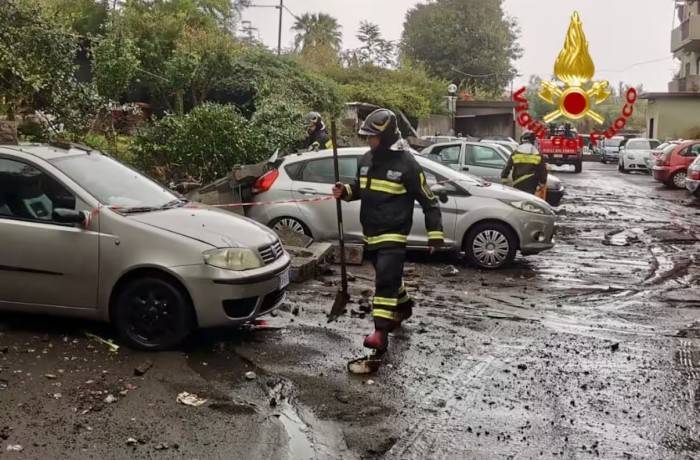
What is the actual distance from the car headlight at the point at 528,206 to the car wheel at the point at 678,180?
16.1 metres

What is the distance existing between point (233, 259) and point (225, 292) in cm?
27

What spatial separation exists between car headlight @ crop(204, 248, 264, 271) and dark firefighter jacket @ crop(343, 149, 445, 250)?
2.98ft

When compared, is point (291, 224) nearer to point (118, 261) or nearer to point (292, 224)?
point (292, 224)

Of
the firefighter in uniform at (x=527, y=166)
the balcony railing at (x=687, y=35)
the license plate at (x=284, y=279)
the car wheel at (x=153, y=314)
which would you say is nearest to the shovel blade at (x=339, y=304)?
the license plate at (x=284, y=279)

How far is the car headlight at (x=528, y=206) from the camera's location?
9807 millimetres

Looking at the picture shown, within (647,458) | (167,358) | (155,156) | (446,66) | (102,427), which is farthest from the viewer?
(446,66)

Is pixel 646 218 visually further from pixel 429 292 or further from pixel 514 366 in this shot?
pixel 514 366

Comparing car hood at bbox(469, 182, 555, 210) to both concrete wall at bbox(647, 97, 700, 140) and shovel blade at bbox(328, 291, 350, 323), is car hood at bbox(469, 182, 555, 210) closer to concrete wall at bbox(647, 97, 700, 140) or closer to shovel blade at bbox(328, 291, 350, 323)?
shovel blade at bbox(328, 291, 350, 323)

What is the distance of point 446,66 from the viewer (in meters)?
57.8

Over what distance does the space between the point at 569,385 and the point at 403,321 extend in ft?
6.38

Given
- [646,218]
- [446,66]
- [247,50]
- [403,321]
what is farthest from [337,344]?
[446,66]

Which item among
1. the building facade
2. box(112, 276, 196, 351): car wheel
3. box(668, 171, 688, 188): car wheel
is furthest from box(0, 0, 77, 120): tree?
the building facade

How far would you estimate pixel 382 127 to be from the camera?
19.3 feet

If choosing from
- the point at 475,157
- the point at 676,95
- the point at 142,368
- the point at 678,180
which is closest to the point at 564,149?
the point at 678,180
